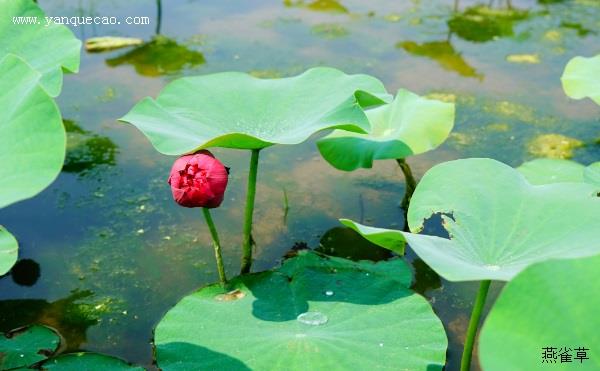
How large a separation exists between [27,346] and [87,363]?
16 centimetres

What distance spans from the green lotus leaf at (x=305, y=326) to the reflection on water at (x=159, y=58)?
4.71 ft

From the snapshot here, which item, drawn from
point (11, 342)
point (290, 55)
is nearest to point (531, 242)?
point (11, 342)

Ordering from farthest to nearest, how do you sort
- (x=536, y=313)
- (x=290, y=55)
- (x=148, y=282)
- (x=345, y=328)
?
(x=290, y=55)
(x=148, y=282)
(x=345, y=328)
(x=536, y=313)

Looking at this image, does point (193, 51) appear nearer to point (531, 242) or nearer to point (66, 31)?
point (66, 31)

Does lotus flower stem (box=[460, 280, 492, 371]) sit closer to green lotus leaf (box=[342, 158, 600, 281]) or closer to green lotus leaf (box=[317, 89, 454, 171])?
green lotus leaf (box=[342, 158, 600, 281])

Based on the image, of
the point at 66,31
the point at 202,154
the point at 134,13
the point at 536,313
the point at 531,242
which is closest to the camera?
the point at 536,313

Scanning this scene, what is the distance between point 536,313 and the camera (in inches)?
35.7

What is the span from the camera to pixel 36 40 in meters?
1.92

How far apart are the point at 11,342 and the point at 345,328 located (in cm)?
71

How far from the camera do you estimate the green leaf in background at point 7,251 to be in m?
1.22

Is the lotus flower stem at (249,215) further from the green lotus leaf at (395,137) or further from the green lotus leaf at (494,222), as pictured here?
the green lotus leaf at (494,222)

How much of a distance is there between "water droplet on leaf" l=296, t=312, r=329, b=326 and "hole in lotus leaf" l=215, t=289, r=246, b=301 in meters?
0.16

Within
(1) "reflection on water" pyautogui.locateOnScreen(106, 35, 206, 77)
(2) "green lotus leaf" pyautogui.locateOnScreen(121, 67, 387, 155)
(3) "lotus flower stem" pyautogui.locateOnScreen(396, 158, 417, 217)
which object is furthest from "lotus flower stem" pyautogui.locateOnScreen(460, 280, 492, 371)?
(1) "reflection on water" pyautogui.locateOnScreen(106, 35, 206, 77)

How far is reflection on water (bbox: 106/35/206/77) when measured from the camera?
2.73 m
